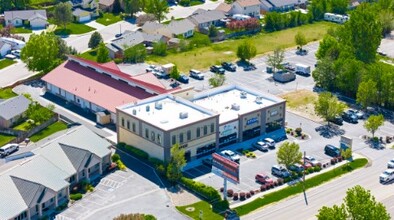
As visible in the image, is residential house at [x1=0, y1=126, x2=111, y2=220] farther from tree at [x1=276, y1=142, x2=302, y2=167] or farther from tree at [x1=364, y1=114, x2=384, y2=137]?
tree at [x1=364, y1=114, x2=384, y2=137]

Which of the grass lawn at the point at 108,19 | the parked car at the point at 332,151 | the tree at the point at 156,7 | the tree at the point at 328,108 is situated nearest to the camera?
the parked car at the point at 332,151

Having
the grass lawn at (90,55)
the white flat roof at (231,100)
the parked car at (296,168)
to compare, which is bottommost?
the grass lawn at (90,55)

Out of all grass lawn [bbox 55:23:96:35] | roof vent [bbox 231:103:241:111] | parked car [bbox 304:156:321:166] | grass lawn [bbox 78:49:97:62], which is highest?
roof vent [bbox 231:103:241:111]

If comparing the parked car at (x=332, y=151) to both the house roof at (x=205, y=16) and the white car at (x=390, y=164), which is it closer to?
the white car at (x=390, y=164)

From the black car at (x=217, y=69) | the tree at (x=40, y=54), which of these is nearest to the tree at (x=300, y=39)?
the black car at (x=217, y=69)

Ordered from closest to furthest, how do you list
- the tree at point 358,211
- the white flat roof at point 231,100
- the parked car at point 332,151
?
the tree at point 358,211 < the parked car at point 332,151 < the white flat roof at point 231,100

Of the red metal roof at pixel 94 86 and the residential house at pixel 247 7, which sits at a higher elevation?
the red metal roof at pixel 94 86

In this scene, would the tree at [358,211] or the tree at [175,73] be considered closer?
the tree at [358,211]

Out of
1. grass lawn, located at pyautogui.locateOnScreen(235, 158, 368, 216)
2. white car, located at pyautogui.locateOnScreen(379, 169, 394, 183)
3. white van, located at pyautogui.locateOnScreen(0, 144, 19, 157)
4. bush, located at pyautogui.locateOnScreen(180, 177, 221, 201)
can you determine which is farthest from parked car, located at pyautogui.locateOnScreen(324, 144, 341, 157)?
white van, located at pyautogui.locateOnScreen(0, 144, 19, 157)
